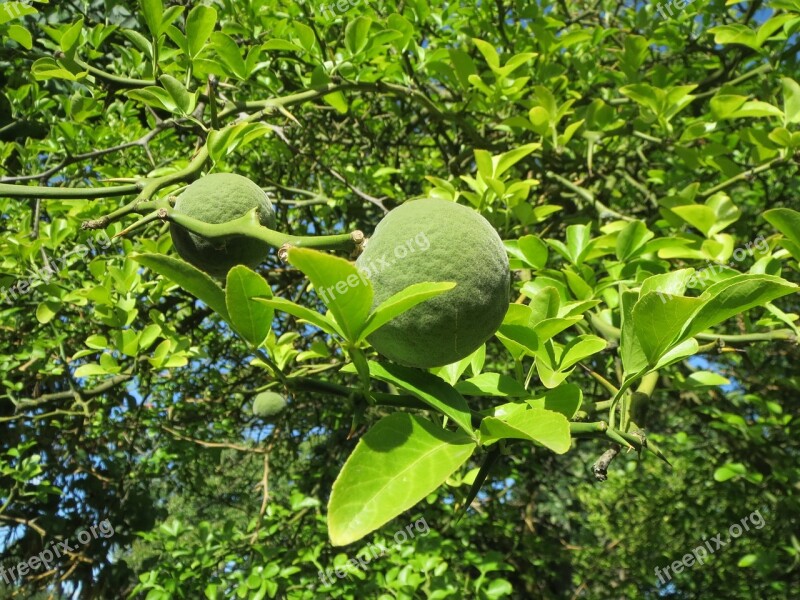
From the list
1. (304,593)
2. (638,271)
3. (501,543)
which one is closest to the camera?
(638,271)

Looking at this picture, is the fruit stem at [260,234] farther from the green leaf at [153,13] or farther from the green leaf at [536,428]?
the green leaf at [153,13]

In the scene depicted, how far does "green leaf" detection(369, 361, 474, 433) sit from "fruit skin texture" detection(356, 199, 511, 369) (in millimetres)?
18

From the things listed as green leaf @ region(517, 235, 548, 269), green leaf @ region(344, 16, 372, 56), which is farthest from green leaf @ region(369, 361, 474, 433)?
green leaf @ region(344, 16, 372, 56)

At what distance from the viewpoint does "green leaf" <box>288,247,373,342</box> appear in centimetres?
60

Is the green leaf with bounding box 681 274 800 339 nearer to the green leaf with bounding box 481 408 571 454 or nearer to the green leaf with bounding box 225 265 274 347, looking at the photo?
the green leaf with bounding box 481 408 571 454

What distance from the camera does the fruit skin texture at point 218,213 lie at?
96cm

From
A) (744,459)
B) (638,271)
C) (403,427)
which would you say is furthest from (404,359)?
(744,459)

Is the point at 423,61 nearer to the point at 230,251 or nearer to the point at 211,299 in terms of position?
the point at 230,251

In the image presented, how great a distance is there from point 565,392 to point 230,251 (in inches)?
22.6

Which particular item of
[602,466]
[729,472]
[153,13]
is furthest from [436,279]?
[729,472]

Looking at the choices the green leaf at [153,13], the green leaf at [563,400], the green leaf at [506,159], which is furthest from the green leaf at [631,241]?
the green leaf at [153,13]

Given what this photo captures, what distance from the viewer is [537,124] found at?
1.98m

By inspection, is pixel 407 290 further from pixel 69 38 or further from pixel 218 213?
pixel 69 38

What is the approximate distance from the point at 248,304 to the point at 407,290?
0.23 metres
